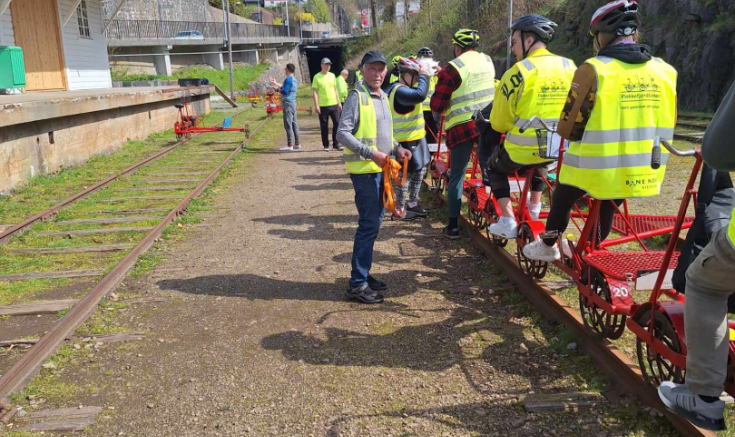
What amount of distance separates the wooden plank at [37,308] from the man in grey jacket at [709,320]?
4.67m

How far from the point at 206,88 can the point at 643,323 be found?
25.6 metres

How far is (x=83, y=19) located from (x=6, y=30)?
18.7ft

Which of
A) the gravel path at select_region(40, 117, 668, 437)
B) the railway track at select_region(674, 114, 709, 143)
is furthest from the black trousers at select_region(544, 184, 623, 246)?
the railway track at select_region(674, 114, 709, 143)

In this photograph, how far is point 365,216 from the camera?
17.6ft

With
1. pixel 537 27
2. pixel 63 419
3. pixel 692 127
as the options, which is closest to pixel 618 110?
pixel 537 27

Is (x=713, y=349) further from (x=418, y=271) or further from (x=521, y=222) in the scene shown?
(x=418, y=271)

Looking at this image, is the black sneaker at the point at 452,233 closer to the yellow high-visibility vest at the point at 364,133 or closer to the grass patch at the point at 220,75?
the yellow high-visibility vest at the point at 364,133

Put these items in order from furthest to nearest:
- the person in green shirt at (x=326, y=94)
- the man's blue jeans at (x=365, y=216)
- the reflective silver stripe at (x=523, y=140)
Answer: the person in green shirt at (x=326, y=94), the man's blue jeans at (x=365, y=216), the reflective silver stripe at (x=523, y=140)

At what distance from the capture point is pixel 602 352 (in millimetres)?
4070

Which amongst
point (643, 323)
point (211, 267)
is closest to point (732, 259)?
point (643, 323)

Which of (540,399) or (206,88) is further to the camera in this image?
(206,88)

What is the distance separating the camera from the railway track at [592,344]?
11.2ft

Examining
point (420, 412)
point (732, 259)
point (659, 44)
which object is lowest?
point (420, 412)

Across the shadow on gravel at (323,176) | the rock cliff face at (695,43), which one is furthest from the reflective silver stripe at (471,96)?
the rock cliff face at (695,43)
